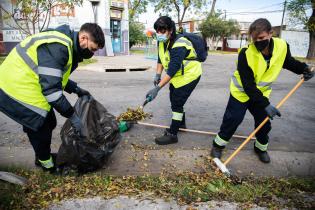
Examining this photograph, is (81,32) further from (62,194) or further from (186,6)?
(186,6)

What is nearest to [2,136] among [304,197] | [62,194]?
[62,194]

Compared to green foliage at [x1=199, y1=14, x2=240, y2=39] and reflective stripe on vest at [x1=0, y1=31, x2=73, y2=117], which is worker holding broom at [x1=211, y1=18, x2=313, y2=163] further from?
green foliage at [x1=199, y1=14, x2=240, y2=39]

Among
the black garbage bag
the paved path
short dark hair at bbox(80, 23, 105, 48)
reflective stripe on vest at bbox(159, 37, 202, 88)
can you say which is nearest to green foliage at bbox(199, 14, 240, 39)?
the paved path

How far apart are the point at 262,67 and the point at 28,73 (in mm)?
2284

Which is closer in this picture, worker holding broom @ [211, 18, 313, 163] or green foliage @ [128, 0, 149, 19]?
worker holding broom @ [211, 18, 313, 163]

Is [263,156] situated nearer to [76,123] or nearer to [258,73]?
[258,73]

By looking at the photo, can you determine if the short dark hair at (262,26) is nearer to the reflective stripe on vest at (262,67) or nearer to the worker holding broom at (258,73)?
the worker holding broom at (258,73)

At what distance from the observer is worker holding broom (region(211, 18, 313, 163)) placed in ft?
9.48

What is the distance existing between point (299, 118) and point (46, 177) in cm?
457

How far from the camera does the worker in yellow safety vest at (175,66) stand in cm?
357

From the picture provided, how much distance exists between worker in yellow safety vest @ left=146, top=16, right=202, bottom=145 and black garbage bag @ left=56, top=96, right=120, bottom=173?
34.1 inches

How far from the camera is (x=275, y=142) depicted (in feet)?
13.7

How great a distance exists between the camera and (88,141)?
2848 mm

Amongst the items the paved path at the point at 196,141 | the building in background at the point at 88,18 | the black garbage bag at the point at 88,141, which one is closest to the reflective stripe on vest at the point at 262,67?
the paved path at the point at 196,141
